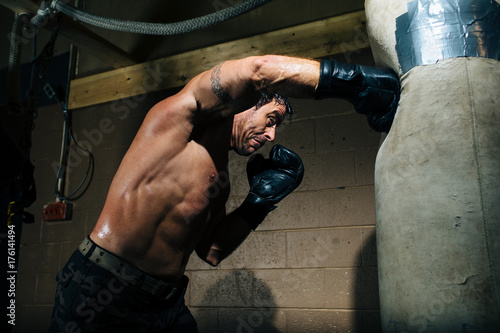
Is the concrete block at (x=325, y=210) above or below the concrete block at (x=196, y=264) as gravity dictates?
above

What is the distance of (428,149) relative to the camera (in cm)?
95

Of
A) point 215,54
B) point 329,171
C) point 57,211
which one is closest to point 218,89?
point 329,171

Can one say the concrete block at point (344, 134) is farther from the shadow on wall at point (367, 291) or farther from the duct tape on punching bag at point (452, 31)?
the duct tape on punching bag at point (452, 31)

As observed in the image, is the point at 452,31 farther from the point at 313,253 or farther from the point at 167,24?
the point at 313,253

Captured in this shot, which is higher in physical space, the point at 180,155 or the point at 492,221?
the point at 180,155

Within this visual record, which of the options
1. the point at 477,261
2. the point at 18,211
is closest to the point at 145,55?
the point at 18,211

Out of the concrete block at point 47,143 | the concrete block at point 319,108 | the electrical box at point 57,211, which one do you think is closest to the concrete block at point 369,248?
the concrete block at point 319,108

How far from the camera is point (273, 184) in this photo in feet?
5.98

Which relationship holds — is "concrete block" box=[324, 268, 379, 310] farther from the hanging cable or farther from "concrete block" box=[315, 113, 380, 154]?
the hanging cable

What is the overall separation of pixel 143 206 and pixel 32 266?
7.12ft

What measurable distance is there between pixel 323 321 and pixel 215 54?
1812 millimetres

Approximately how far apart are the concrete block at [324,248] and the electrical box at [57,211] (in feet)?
5.52

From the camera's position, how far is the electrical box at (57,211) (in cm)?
306

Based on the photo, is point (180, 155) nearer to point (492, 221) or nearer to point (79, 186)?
point (492, 221)
